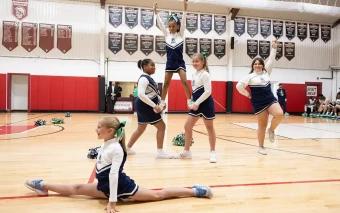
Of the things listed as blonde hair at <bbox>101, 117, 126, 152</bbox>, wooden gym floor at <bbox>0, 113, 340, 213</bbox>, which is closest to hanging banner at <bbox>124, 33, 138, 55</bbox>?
wooden gym floor at <bbox>0, 113, 340, 213</bbox>

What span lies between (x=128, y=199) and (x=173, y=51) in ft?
9.41

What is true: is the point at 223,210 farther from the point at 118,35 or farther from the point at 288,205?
the point at 118,35

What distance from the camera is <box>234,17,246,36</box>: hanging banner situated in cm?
1808

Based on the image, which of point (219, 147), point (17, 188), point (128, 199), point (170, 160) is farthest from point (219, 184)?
point (219, 147)

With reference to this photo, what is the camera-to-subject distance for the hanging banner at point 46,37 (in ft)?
51.8

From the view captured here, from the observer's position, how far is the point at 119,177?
254cm

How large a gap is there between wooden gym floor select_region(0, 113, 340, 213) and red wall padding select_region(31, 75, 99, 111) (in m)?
10.3

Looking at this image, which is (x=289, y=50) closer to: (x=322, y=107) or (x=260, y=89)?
(x=322, y=107)

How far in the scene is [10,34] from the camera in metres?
15.4

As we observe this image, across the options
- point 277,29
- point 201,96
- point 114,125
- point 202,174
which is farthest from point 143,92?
point 277,29

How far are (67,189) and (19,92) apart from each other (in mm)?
15209

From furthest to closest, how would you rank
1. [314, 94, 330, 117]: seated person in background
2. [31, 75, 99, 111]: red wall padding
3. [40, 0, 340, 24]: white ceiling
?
[314, 94, 330, 117]: seated person in background
[31, 75, 99, 111]: red wall padding
[40, 0, 340, 24]: white ceiling

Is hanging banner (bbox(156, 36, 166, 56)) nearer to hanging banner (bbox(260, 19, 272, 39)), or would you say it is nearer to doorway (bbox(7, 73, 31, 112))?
hanging banner (bbox(260, 19, 272, 39))

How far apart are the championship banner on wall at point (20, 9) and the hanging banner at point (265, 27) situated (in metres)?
13.4
